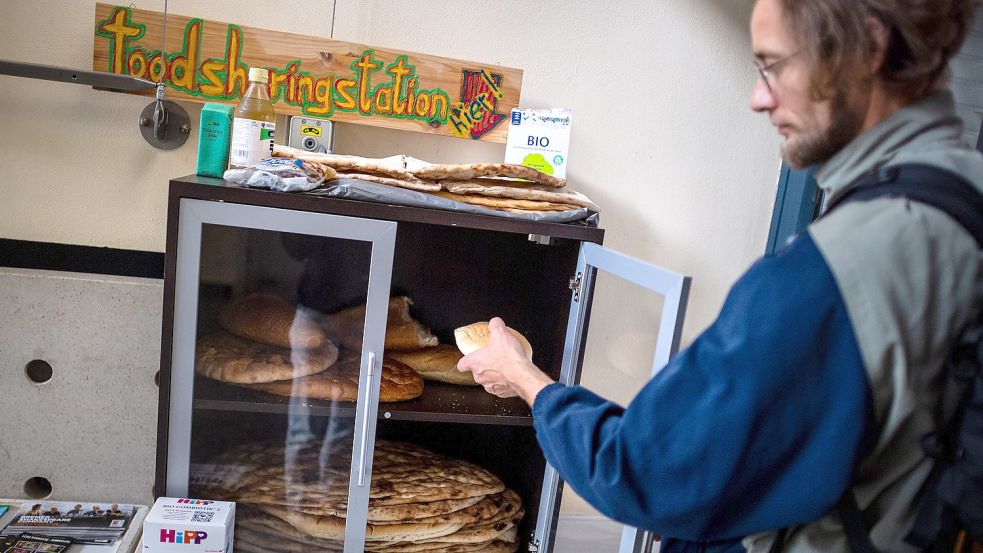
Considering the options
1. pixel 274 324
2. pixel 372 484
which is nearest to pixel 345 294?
pixel 274 324

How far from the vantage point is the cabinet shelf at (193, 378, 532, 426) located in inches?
65.7

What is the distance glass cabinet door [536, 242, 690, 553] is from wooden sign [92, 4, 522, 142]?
618 millimetres

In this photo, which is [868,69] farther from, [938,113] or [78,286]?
[78,286]

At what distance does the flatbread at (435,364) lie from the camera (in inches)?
76.9

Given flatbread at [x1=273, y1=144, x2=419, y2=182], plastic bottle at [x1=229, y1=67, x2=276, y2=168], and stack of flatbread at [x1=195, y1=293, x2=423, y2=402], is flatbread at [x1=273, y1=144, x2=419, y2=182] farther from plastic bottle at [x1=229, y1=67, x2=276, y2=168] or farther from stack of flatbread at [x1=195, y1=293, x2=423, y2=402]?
stack of flatbread at [x1=195, y1=293, x2=423, y2=402]

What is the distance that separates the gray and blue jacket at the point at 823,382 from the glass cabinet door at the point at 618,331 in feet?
1.00

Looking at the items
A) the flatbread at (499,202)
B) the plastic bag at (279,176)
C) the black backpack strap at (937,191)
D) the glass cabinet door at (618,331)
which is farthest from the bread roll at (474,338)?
the black backpack strap at (937,191)

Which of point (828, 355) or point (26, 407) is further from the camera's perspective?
point (26, 407)

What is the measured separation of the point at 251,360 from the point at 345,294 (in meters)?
0.28

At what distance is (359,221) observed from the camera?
1.57 meters

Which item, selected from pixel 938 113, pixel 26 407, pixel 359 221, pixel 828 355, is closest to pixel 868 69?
pixel 938 113

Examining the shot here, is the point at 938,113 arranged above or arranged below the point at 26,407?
above

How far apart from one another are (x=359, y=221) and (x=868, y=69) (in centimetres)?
102

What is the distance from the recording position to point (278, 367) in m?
1.73
